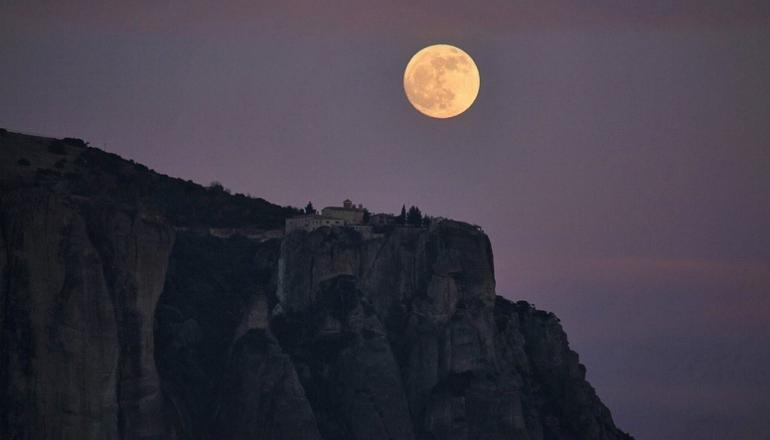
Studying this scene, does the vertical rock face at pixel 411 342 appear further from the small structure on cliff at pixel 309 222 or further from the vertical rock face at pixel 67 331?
the vertical rock face at pixel 67 331

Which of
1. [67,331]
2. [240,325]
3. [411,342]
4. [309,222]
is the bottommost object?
[67,331]

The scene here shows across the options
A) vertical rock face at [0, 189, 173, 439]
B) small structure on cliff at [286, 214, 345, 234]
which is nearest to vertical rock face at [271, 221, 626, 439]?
small structure on cliff at [286, 214, 345, 234]

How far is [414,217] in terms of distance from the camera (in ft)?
592

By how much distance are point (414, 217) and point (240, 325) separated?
74.7 ft

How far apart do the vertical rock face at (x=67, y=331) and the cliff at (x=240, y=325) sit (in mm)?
82

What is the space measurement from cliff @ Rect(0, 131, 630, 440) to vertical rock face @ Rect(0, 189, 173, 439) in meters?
0.08

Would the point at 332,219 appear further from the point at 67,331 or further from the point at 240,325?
the point at 67,331

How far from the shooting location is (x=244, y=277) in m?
173

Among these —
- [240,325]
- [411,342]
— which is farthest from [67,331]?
[411,342]

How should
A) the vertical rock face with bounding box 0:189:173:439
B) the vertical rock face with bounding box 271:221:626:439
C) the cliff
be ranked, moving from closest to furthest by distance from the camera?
the vertical rock face with bounding box 0:189:173:439 < the cliff < the vertical rock face with bounding box 271:221:626:439

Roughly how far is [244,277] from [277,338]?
7615 mm

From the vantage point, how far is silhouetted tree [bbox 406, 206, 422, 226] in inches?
7082

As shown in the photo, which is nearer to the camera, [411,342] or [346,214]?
[411,342]

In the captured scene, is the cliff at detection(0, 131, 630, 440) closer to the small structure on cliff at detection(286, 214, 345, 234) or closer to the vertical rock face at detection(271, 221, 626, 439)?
the vertical rock face at detection(271, 221, 626, 439)
